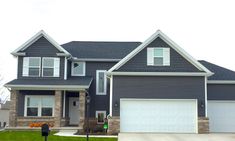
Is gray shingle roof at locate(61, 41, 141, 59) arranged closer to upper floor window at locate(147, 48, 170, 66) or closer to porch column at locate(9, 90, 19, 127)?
upper floor window at locate(147, 48, 170, 66)

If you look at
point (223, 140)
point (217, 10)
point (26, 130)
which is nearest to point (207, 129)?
point (223, 140)

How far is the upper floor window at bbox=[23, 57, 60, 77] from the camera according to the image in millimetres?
28656

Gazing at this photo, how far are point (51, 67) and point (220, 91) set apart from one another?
43.7 feet

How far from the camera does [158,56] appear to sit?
83.3 feet

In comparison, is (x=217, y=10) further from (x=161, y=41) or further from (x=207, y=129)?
(x=207, y=129)

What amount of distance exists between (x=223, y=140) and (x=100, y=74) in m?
13.6

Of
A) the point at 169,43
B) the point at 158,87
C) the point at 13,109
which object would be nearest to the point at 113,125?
the point at 158,87

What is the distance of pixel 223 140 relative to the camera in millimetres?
19828

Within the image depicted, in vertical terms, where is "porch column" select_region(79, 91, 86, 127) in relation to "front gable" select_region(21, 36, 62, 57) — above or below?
below

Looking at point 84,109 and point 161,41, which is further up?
point 161,41

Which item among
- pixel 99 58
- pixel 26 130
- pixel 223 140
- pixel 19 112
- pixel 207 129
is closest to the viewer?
pixel 223 140

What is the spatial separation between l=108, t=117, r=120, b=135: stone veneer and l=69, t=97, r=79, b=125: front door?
666cm

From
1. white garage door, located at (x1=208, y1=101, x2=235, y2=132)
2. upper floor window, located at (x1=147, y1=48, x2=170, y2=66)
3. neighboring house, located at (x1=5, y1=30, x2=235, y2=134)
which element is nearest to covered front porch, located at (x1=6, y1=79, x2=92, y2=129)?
neighboring house, located at (x1=5, y1=30, x2=235, y2=134)

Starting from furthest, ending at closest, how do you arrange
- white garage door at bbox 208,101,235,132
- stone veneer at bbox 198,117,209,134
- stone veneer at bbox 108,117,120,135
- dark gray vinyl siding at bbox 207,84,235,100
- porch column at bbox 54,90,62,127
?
porch column at bbox 54,90,62,127
dark gray vinyl siding at bbox 207,84,235,100
white garage door at bbox 208,101,235,132
stone veneer at bbox 198,117,209,134
stone veneer at bbox 108,117,120,135
